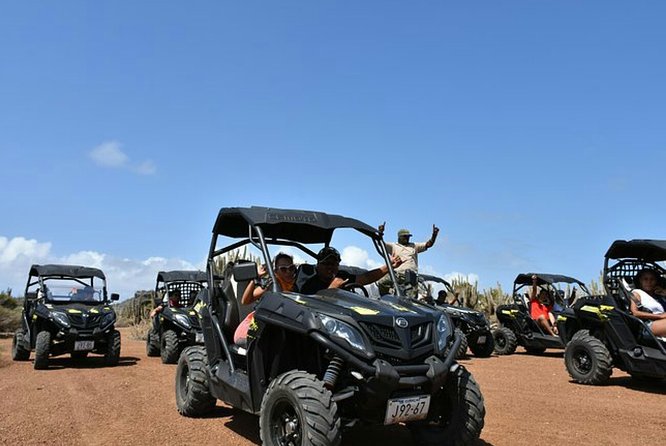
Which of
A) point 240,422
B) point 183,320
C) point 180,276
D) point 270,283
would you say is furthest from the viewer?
point 180,276

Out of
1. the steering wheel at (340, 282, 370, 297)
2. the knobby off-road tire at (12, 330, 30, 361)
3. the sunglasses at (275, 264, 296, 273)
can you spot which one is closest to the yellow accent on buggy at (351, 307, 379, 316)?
the sunglasses at (275, 264, 296, 273)

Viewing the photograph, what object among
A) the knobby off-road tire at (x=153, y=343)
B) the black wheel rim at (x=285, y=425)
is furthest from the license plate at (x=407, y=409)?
the knobby off-road tire at (x=153, y=343)

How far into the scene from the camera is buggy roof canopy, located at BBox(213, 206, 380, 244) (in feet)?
18.8

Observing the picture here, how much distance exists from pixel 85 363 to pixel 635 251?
34.1 ft

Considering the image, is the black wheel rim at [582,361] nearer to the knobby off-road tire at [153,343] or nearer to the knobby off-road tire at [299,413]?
the knobby off-road tire at [299,413]

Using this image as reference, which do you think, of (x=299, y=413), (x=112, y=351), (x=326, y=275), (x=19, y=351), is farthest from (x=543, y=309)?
(x=19, y=351)

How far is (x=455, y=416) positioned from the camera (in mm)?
4668

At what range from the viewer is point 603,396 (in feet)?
26.5

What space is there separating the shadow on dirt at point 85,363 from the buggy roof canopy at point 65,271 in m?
1.78

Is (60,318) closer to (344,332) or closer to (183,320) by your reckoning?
(183,320)

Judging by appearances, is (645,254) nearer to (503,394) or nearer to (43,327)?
(503,394)

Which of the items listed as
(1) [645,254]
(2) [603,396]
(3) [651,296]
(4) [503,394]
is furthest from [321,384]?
(1) [645,254]

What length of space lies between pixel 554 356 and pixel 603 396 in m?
6.56

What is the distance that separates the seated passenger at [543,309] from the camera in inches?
551
